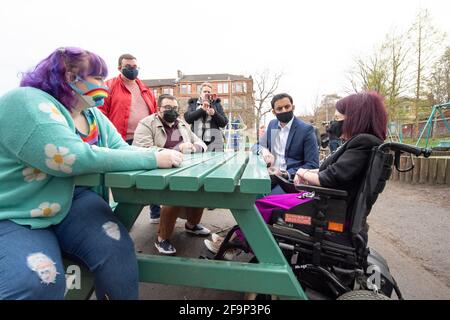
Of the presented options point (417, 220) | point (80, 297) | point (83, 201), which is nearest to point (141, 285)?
point (80, 297)

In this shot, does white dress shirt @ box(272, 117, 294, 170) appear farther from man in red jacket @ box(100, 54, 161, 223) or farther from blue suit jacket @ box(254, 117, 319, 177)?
man in red jacket @ box(100, 54, 161, 223)

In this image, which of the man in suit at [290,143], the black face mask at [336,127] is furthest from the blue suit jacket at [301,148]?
the black face mask at [336,127]

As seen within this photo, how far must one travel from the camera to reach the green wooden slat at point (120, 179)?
1220 millimetres

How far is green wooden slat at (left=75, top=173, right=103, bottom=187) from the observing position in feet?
4.16

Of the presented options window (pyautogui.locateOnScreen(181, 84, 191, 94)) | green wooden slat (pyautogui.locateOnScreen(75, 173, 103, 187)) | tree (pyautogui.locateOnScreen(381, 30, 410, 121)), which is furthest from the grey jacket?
window (pyautogui.locateOnScreen(181, 84, 191, 94))

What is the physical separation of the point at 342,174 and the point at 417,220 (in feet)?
10.3

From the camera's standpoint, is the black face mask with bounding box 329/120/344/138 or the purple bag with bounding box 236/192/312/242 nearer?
the purple bag with bounding box 236/192/312/242

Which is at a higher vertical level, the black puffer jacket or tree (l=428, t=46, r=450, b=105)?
tree (l=428, t=46, r=450, b=105)

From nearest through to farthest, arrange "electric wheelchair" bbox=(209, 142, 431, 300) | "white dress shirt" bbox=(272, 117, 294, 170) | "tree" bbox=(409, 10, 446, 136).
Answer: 1. "electric wheelchair" bbox=(209, 142, 431, 300)
2. "white dress shirt" bbox=(272, 117, 294, 170)
3. "tree" bbox=(409, 10, 446, 136)

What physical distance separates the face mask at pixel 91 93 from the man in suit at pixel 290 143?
172 centimetres

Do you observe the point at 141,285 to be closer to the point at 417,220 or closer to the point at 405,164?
the point at 417,220

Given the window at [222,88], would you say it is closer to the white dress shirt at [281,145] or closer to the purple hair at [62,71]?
the white dress shirt at [281,145]

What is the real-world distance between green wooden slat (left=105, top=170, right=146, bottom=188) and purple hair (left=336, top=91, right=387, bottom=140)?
4.57 ft
